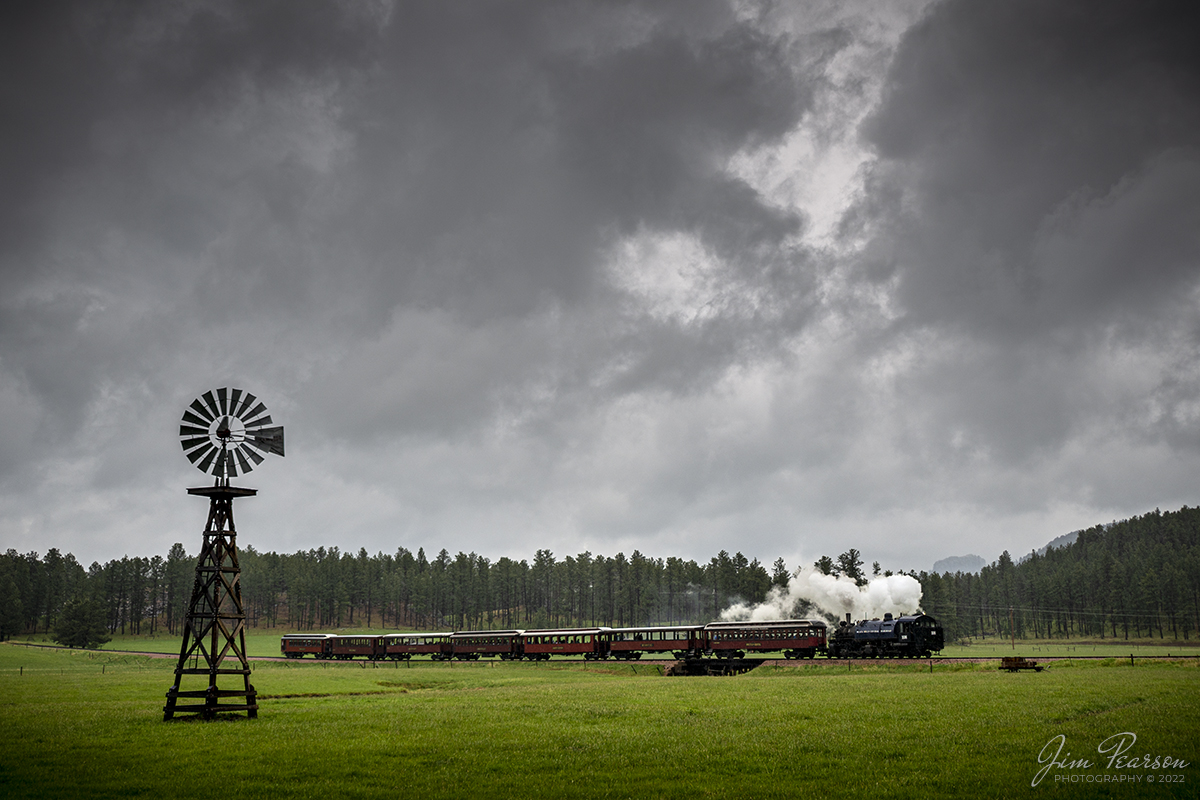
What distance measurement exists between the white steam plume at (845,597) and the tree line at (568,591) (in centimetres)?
1225

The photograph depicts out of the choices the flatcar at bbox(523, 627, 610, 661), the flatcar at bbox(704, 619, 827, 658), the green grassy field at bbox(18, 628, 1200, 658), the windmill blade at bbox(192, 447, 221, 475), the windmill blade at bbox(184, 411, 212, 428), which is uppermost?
the windmill blade at bbox(184, 411, 212, 428)

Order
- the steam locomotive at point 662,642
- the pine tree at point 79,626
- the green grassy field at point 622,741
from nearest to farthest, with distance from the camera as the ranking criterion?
the green grassy field at point 622,741 → the steam locomotive at point 662,642 → the pine tree at point 79,626

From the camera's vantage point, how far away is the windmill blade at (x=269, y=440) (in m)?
33.4

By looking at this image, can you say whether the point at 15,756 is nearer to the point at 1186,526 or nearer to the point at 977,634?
the point at 977,634

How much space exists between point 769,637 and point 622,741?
51374mm

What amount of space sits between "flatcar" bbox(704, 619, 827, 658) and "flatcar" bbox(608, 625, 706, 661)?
57.4 inches

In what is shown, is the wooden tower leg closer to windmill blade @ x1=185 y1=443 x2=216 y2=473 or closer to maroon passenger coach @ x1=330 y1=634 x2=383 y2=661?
windmill blade @ x1=185 y1=443 x2=216 y2=473

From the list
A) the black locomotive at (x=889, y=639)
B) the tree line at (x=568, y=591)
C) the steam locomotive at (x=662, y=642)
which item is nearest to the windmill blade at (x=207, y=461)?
the steam locomotive at (x=662, y=642)

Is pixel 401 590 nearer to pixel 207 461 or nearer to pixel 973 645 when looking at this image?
pixel 973 645

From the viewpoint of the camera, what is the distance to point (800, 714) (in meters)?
29.9

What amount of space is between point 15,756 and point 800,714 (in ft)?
89.0

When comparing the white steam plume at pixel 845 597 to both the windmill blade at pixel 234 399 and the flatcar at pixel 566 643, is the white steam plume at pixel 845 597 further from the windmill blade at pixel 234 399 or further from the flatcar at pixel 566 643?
the windmill blade at pixel 234 399
